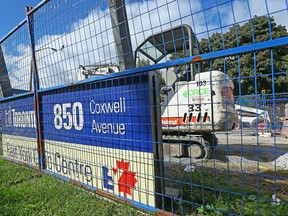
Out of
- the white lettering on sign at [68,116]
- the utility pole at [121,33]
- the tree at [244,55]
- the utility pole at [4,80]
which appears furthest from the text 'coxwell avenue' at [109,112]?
the utility pole at [4,80]

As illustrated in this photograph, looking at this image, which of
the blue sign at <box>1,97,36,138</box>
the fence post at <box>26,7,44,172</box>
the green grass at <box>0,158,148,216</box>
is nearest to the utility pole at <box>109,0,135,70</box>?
the green grass at <box>0,158,148,216</box>

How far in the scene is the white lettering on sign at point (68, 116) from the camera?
3.42 metres

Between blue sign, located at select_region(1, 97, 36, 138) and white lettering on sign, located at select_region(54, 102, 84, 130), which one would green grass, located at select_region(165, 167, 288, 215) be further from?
blue sign, located at select_region(1, 97, 36, 138)

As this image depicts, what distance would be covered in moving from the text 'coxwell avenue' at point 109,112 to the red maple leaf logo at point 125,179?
348mm

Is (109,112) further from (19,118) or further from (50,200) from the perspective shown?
(19,118)

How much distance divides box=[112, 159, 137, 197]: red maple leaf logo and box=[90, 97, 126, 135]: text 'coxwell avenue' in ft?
1.14

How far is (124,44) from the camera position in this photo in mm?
2826

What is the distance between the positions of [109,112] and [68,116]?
3.08 feet

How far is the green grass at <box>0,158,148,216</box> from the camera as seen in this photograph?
2.64 meters

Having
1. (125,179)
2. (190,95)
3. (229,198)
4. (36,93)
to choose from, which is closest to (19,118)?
(36,93)

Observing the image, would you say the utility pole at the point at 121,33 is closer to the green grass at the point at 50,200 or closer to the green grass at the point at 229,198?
the green grass at the point at 229,198

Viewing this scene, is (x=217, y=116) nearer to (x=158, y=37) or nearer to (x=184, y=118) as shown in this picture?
(x=184, y=118)

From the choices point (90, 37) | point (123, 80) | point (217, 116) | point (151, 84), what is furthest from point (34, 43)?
point (217, 116)

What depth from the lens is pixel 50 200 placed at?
9.59 ft
